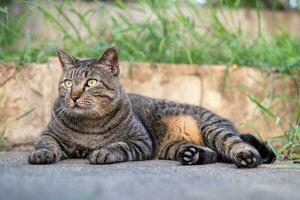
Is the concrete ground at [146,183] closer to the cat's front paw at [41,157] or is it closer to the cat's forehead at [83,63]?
the cat's front paw at [41,157]

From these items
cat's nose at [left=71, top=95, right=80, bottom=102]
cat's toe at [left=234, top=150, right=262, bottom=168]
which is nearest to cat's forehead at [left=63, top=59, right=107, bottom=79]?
cat's nose at [left=71, top=95, right=80, bottom=102]

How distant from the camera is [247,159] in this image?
2.63 m

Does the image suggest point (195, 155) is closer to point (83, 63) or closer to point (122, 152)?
point (122, 152)

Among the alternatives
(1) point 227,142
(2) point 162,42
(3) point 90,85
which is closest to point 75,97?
(3) point 90,85

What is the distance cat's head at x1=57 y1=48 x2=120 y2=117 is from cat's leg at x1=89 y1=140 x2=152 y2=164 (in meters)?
0.29

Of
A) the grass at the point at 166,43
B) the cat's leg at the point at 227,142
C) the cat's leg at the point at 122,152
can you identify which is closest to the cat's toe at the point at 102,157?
the cat's leg at the point at 122,152

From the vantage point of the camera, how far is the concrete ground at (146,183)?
1.72 meters

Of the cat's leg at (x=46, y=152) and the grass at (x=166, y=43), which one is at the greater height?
the grass at (x=166, y=43)

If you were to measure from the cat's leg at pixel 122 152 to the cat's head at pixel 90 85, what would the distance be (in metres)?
0.29

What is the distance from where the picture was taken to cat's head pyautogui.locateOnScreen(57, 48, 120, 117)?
10.2 feet

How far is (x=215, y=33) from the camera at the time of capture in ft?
15.1

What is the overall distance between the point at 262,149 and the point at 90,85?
1.09 meters

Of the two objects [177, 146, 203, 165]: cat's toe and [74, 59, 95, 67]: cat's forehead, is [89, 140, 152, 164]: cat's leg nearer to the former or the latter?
[177, 146, 203, 165]: cat's toe

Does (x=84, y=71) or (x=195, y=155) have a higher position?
(x=84, y=71)
